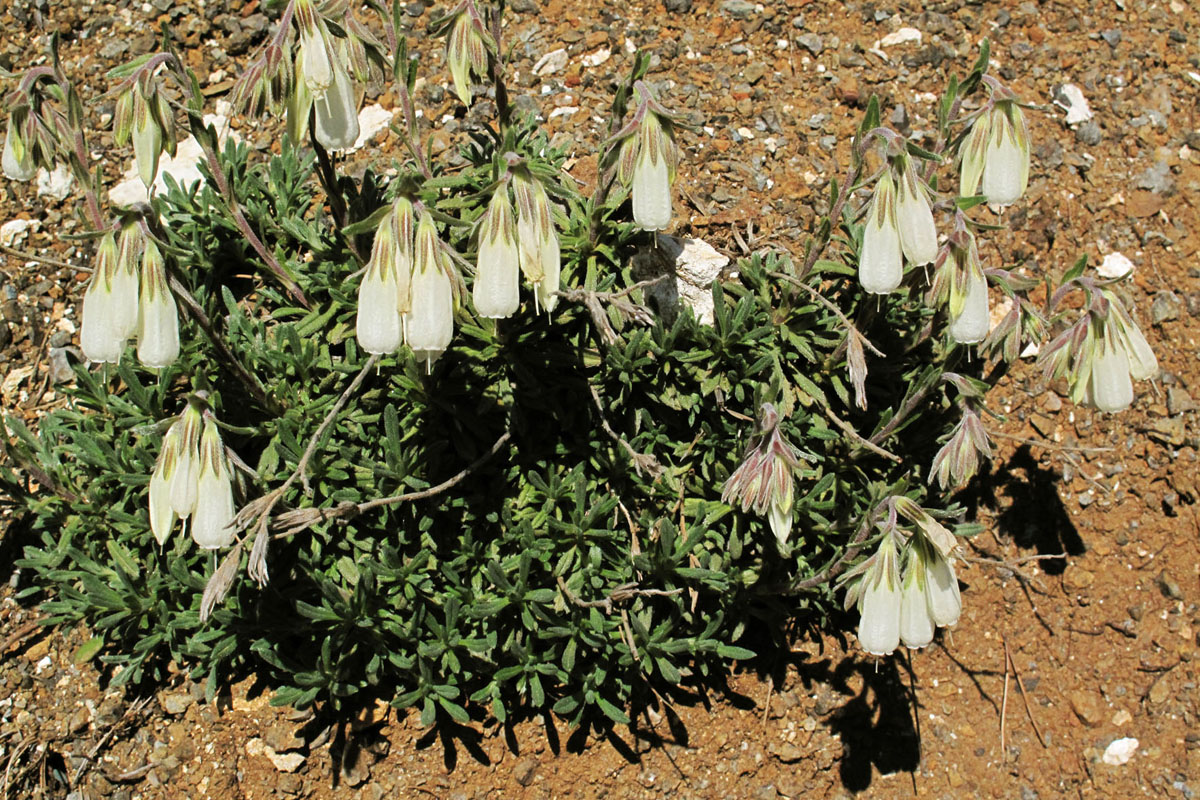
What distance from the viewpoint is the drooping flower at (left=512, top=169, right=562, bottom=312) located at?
3061 mm

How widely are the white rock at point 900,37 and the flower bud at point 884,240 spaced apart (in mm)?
3099

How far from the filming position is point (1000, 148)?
3492 mm

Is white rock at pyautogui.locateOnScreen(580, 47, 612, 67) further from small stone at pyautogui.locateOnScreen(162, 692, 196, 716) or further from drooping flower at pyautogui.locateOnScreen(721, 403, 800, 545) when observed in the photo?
small stone at pyautogui.locateOnScreen(162, 692, 196, 716)

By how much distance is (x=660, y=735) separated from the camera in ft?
14.5

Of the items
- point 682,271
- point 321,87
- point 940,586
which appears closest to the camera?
point 321,87

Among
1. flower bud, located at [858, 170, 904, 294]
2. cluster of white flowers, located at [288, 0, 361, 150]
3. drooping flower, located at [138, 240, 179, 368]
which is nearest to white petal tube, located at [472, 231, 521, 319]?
cluster of white flowers, located at [288, 0, 361, 150]

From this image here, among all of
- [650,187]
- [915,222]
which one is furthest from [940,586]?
[650,187]

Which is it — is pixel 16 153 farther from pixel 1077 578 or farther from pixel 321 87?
pixel 1077 578

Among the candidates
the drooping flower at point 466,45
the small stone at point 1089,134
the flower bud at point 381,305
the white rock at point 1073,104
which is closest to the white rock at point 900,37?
the white rock at point 1073,104

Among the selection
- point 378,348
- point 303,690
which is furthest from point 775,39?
point 303,690

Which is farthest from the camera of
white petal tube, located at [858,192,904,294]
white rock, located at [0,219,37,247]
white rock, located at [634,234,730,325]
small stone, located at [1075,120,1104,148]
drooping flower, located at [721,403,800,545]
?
small stone, located at [1075,120,1104,148]

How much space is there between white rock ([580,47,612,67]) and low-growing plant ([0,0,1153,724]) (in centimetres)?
122

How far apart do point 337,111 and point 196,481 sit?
4.21 feet

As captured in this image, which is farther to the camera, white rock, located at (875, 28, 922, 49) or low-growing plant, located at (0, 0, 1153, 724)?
white rock, located at (875, 28, 922, 49)
